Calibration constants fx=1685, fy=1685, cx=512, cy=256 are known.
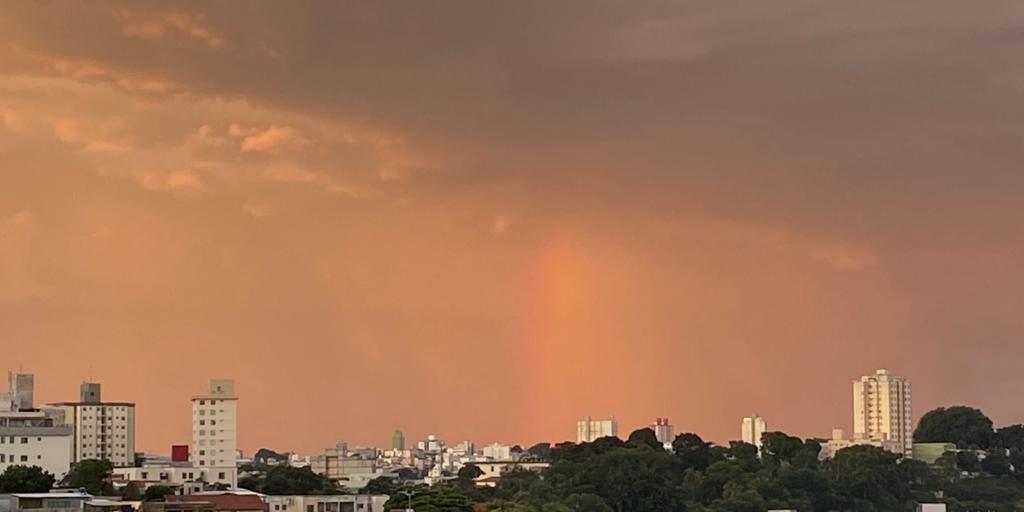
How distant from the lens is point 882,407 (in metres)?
168

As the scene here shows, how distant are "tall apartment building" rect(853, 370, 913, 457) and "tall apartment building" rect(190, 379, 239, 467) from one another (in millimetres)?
96276

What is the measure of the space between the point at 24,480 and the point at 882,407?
12228cm

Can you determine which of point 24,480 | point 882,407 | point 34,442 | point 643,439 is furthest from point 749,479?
point 882,407

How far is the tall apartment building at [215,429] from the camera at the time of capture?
78375 mm

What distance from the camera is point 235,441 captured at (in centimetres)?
7912

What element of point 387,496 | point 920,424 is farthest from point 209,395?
point 920,424

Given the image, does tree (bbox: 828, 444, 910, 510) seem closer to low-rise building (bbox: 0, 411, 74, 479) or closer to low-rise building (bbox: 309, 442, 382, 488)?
low-rise building (bbox: 309, 442, 382, 488)

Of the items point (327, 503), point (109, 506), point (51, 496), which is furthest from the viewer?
point (327, 503)

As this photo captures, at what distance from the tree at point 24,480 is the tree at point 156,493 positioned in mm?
3453

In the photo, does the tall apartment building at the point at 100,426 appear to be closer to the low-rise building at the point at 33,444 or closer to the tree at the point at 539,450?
the low-rise building at the point at 33,444

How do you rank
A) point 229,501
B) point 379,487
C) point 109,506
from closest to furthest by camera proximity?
point 109,506 < point 229,501 < point 379,487

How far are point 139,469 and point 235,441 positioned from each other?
9.23m

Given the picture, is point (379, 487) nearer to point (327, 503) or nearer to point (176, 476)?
point (327, 503)

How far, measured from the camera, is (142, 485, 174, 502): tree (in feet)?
184
